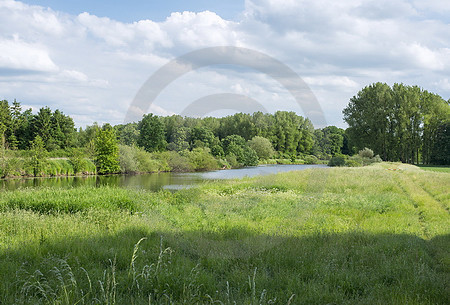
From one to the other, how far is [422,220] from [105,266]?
1030 centimetres

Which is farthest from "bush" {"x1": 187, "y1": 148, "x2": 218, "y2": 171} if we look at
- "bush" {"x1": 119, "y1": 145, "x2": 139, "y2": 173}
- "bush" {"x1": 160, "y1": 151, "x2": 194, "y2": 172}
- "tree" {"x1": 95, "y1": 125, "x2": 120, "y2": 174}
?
"tree" {"x1": 95, "y1": 125, "x2": 120, "y2": 174}

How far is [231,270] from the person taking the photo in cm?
664

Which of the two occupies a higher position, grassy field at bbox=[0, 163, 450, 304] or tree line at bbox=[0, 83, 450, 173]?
tree line at bbox=[0, 83, 450, 173]

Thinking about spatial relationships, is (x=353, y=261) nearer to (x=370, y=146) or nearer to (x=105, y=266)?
(x=105, y=266)

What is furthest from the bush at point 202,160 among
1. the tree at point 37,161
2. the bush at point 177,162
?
the tree at point 37,161

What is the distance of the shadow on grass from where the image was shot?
5184mm

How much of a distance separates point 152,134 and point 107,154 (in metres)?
18.3

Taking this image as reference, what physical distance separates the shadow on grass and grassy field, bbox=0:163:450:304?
0.02 meters

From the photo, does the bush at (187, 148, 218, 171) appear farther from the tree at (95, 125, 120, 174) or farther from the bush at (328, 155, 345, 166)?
the bush at (328, 155, 345, 166)

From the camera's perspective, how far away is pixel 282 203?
50.4ft

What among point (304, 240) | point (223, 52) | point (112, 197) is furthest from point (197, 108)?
point (304, 240)

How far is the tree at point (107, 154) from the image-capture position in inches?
1984

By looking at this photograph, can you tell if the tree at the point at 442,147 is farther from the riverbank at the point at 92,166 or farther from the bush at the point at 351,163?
the riverbank at the point at 92,166

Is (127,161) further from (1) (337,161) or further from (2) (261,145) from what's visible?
(1) (337,161)
